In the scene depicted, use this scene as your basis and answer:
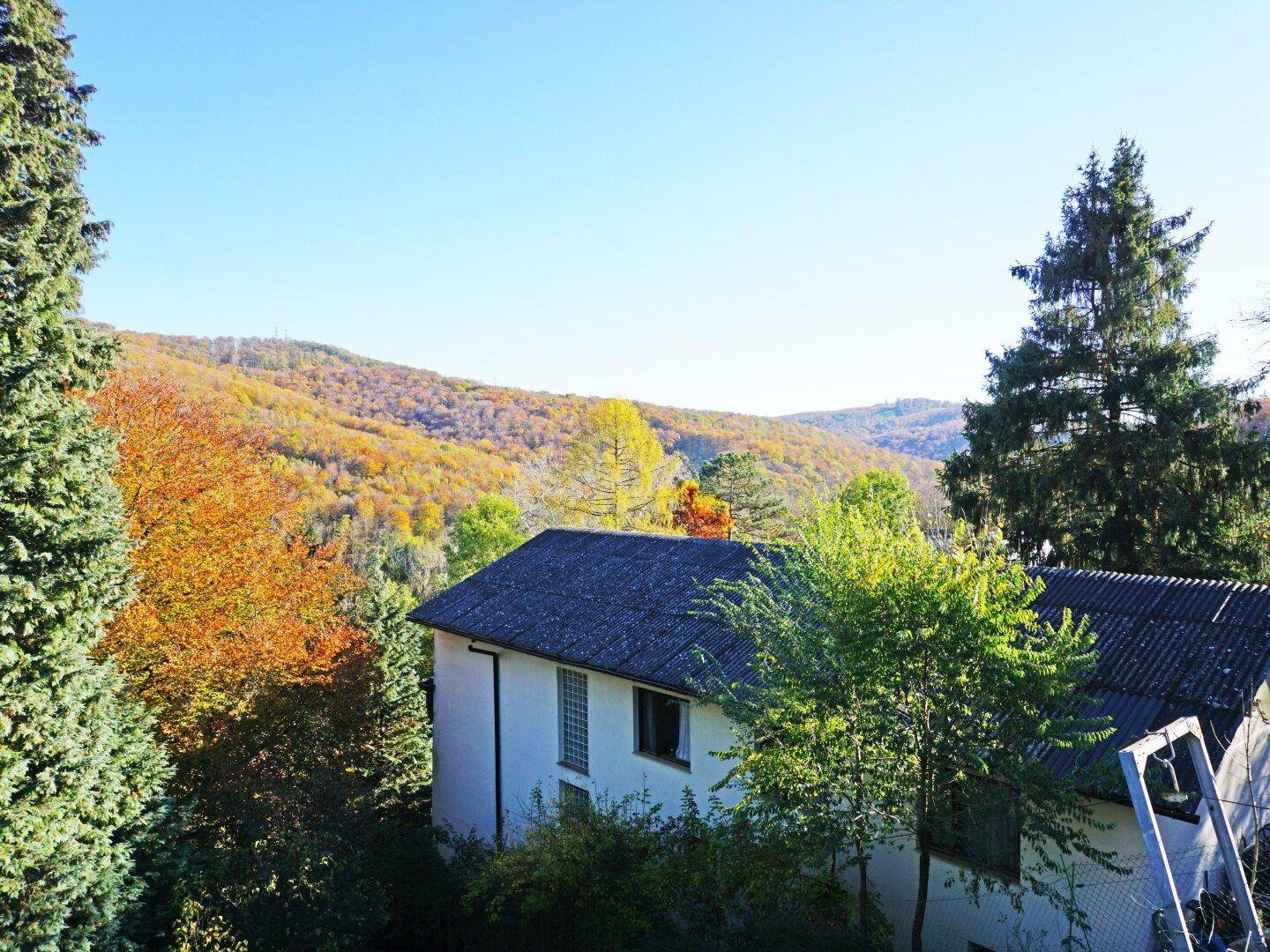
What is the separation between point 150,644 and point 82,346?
21.8 ft

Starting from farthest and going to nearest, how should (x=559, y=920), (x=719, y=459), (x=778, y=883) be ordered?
(x=719, y=459), (x=559, y=920), (x=778, y=883)

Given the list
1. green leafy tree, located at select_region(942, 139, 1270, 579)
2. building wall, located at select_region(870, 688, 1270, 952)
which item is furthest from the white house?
green leafy tree, located at select_region(942, 139, 1270, 579)

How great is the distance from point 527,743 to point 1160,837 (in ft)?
40.4

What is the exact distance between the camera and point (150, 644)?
16.1 meters

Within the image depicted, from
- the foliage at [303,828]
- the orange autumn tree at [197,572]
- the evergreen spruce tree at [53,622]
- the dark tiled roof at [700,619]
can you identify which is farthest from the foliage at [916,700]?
the orange autumn tree at [197,572]

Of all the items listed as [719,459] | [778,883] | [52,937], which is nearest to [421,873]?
[52,937]

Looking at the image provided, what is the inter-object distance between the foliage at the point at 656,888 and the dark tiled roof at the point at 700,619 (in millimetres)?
2274

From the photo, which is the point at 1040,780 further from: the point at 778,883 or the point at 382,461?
the point at 382,461

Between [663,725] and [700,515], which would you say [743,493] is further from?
[663,725]

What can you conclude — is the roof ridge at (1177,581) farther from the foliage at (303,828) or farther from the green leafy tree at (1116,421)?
the foliage at (303,828)

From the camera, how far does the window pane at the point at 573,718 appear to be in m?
14.9

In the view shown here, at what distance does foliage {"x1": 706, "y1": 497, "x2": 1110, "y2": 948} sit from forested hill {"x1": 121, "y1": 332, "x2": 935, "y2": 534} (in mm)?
40661

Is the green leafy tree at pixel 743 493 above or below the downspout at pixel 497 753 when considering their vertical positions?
above

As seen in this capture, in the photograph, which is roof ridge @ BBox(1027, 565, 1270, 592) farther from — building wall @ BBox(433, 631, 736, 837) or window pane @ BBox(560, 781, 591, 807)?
window pane @ BBox(560, 781, 591, 807)
